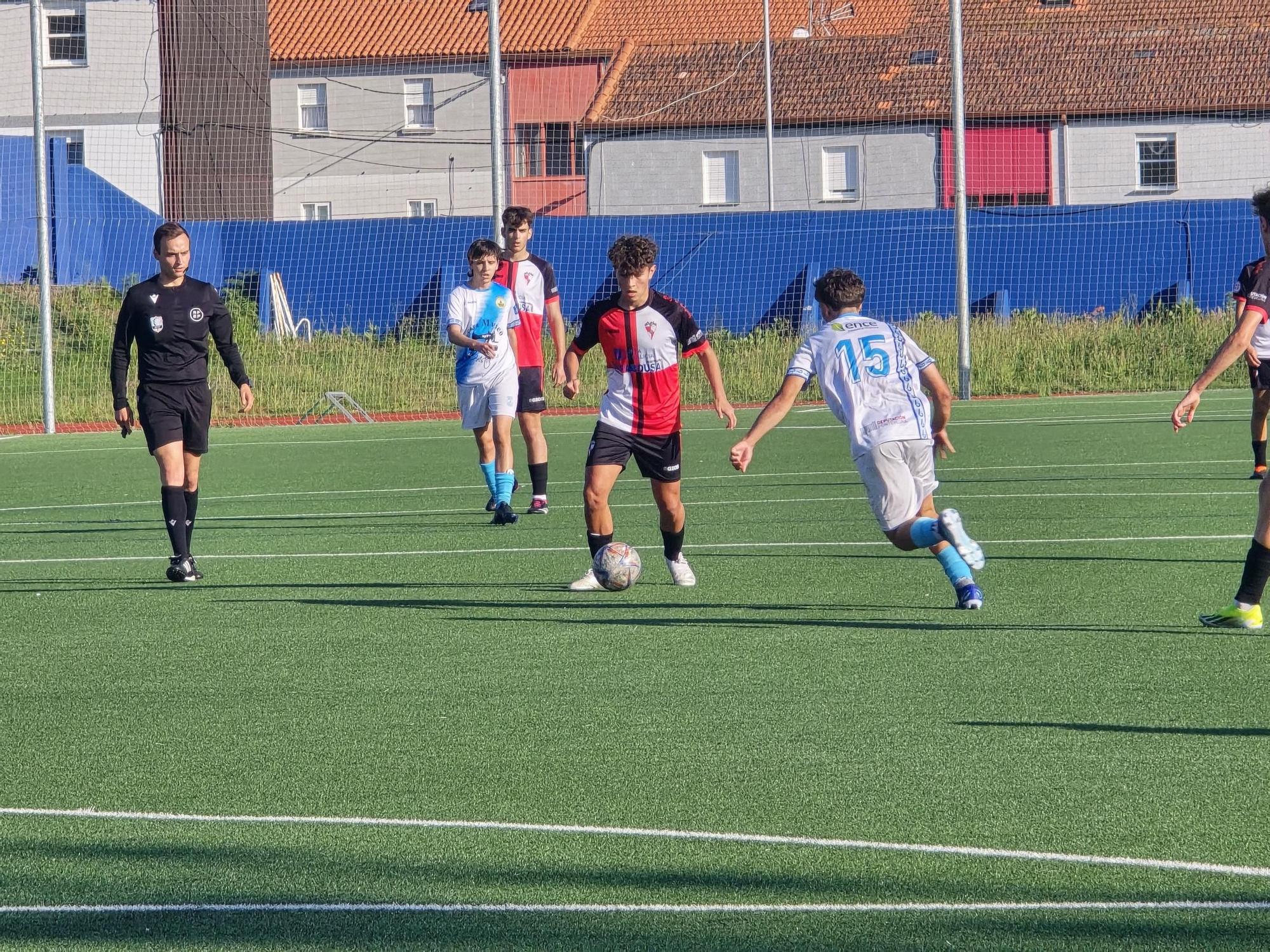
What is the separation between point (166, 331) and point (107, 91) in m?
29.1

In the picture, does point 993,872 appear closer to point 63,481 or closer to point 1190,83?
point 63,481

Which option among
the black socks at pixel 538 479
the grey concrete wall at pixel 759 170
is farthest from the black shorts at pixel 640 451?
the grey concrete wall at pixel 759 170

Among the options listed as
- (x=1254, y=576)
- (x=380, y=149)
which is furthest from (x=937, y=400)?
(x=380, y=149)

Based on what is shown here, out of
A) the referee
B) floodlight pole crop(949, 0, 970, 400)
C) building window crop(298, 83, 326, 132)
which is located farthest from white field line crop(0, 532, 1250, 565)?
building window crop(298, 83, 326, 132)

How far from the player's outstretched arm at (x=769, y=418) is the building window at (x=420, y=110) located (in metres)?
37.1

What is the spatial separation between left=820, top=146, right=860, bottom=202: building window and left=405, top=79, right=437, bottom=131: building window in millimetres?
9423

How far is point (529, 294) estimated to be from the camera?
1299 cm

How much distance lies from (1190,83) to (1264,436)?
27.9 metres

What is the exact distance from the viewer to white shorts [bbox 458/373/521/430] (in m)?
12.6

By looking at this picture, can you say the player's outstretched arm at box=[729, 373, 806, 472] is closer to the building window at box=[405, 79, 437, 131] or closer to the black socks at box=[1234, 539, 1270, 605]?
the black socks at box=[1234, 539, 1270, 605]

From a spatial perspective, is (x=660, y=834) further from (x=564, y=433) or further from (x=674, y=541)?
(x=564, y=433)

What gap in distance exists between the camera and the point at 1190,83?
38719 mm

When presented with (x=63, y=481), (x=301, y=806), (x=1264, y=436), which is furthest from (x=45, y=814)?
(x=63, y=481)

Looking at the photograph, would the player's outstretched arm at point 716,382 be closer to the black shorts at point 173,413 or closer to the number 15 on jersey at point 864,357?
the number 15 on jersey at point 864,357
